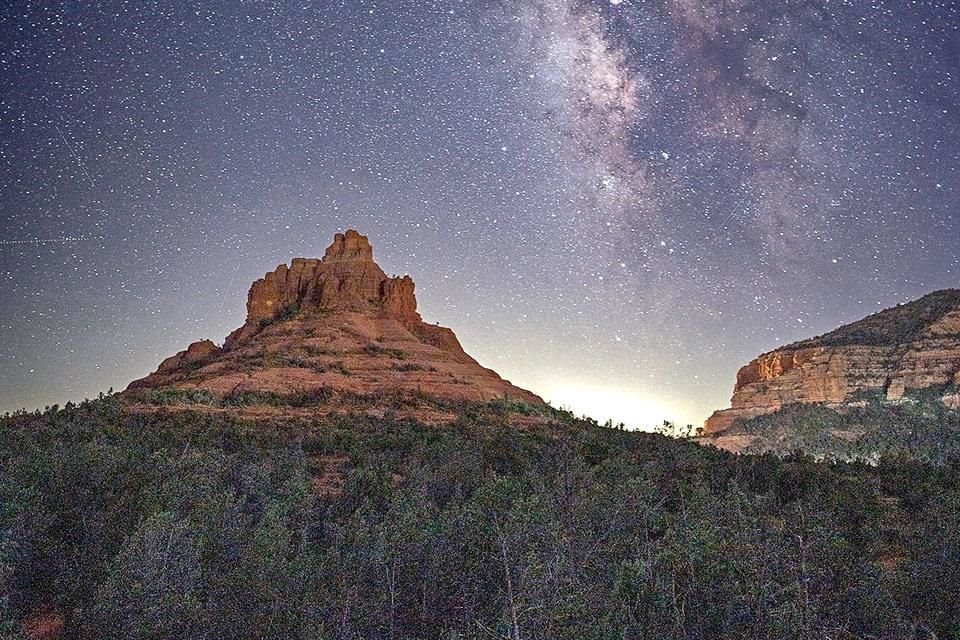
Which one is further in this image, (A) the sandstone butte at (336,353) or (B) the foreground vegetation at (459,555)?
(A) the sandstone butte at (336,353)

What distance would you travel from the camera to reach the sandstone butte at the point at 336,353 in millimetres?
71750

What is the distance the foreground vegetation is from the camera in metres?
15.2

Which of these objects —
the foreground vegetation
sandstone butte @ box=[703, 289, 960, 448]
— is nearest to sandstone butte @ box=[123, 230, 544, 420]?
the foreground vegetation

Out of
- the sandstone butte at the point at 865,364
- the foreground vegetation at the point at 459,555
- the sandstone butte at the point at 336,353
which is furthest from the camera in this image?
the sandstone butte at the point at 865,364

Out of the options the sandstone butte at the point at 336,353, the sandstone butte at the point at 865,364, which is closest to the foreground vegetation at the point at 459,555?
the sandstone butte at the point at 336,353

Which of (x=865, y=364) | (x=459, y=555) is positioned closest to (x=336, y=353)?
(x=459, y=555)

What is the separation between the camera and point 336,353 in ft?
272

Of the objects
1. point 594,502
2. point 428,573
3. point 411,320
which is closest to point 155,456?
point 428,573

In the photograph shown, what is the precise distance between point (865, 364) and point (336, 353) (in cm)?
13634

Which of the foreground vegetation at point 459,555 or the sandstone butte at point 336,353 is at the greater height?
the sandstone butte at point 336,353

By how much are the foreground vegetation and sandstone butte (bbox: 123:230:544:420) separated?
29.0 metres

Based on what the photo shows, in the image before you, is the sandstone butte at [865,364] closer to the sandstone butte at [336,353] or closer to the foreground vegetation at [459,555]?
the sandstone butte at [336,353]

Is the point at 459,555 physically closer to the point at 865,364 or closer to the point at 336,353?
the point at 336,353

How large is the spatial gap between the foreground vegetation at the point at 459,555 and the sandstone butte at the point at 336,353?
28956 millimetres
